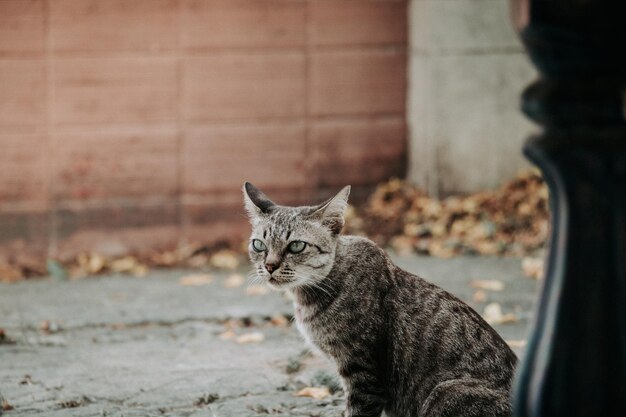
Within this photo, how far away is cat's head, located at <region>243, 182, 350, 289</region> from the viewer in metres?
3.50

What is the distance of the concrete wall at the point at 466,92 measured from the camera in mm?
7371

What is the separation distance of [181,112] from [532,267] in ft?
9.92

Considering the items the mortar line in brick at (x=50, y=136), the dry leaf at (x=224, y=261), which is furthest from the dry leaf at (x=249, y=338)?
the mortar line in brick at (x=50, y=136)

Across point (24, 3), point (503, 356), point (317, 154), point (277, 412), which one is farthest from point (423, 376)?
point (24, 3)

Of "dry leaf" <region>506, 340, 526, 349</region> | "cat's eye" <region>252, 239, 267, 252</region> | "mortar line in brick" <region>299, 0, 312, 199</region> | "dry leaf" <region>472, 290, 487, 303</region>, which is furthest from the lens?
"mortar line in brick" <region>299, 0, 312, 199</region>

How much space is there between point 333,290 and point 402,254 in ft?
11.5

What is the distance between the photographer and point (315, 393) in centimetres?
393

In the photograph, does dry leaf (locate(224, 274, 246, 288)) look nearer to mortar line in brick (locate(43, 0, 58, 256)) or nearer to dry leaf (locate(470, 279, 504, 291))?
dry leaf (locate(470, 279, 504, 291))

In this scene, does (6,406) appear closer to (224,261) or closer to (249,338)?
(249,338)

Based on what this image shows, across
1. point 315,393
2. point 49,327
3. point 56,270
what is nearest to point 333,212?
point 315,393

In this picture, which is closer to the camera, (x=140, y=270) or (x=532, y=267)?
(x=532, y=267)

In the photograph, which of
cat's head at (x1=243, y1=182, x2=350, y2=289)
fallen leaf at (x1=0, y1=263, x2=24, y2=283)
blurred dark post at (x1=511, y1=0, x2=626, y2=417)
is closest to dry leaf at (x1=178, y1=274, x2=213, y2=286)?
fallen leaf at (x1=0, y1=263, x2=24, y2=283)

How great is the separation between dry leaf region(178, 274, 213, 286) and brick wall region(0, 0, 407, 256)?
3.29 feet

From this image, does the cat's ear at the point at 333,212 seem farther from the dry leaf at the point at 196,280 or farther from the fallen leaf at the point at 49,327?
the dry leaf at the point at 196,280
